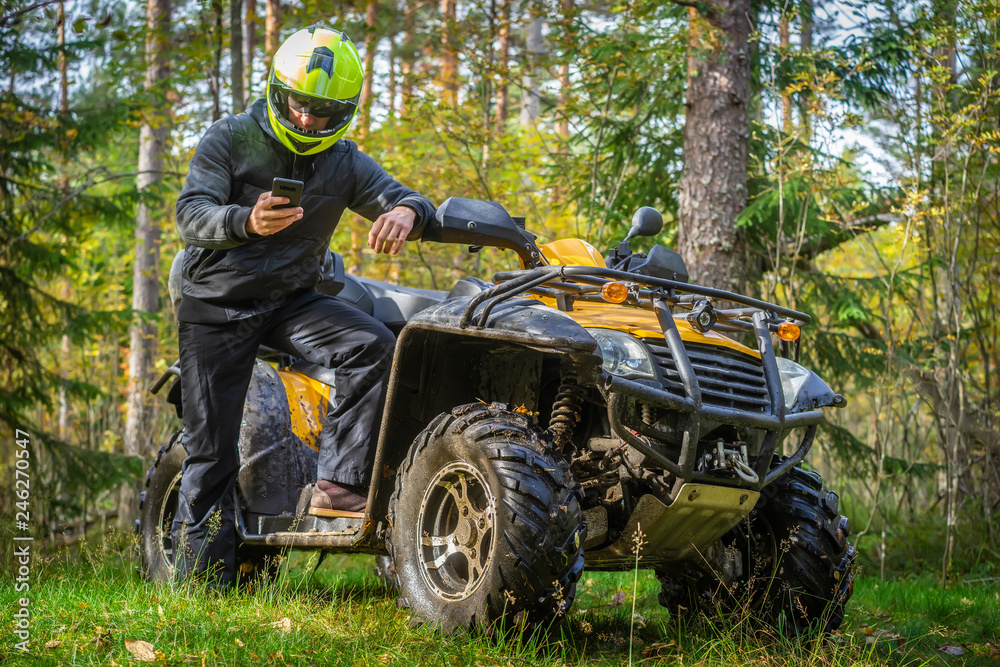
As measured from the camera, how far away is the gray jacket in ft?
13.2

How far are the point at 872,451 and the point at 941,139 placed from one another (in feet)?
8.58

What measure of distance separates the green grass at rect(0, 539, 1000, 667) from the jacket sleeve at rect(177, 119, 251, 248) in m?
1.42

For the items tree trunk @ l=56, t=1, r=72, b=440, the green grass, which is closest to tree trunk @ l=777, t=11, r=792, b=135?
the green grass

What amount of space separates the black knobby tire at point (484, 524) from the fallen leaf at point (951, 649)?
80.6 inches

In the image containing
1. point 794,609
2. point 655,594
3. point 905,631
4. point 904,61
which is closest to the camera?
point 794,609

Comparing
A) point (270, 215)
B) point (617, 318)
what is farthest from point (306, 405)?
point (617, 318)

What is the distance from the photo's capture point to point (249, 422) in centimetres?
449

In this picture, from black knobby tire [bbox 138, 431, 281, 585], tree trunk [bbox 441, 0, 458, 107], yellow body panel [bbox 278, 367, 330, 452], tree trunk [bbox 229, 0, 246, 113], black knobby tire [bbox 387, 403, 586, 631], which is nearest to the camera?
black knobby tire [bbox 387, 403, 586, 631]

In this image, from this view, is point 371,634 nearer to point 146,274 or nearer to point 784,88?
point 784,88

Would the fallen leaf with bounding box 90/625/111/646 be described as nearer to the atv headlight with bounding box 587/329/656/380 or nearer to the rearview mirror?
the atv headlight with bounding box 587/329/656/380

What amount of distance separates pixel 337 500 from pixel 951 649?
2.77m

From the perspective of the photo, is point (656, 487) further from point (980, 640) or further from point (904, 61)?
point (904, 61)

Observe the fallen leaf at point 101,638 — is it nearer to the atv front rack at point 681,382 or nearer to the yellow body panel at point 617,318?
the atv front rack at point 681,382

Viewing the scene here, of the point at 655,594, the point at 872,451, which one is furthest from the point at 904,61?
the point at 655,594
